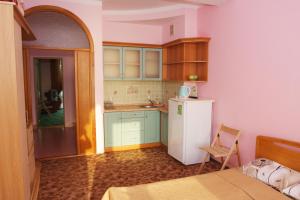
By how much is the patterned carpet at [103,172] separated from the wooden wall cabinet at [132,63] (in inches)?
63.7

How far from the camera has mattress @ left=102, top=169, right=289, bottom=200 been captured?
1961 mm

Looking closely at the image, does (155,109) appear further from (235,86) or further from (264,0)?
(264,0)

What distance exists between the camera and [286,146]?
2.54m

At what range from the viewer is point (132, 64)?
190 inches

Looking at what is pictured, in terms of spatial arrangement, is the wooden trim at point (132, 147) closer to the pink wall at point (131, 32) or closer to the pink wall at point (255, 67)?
the pink wall at point (255, 67)

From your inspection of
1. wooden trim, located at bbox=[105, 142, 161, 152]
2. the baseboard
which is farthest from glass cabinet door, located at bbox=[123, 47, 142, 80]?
the baseboard

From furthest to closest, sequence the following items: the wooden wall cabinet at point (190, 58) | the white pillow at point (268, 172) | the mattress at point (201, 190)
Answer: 1. the wooden wall cabinet at point (190, 58)
2. the white pillow at point (268, 172)
3. the mattress at point (201, 190)

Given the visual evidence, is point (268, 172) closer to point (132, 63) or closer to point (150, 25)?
point (132, 63)

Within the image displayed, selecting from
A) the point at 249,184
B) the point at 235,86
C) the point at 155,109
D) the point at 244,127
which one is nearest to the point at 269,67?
the point at 235,86

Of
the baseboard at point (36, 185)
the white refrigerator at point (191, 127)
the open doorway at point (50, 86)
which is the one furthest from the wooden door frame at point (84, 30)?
the open doorway at point (50, 86)

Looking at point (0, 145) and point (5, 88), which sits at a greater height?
point (5, 88)

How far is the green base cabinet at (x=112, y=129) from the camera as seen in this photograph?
434 centimetres

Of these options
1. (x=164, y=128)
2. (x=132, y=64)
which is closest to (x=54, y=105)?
(x=132, y=64)

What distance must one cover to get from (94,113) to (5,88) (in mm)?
2324
